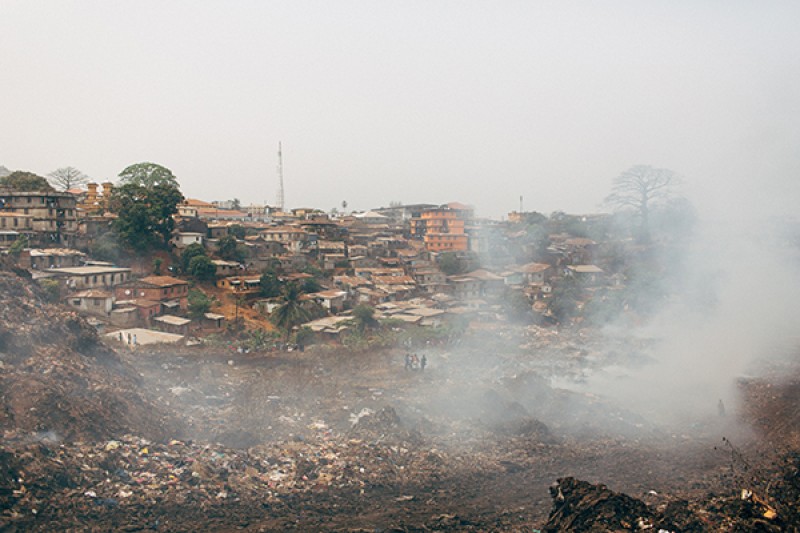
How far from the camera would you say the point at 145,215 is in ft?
84.4

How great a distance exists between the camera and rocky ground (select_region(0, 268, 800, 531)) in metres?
7.22

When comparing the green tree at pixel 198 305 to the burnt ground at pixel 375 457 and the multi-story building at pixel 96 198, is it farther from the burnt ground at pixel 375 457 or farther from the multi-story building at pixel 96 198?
the multi-story building at pixel 96 198

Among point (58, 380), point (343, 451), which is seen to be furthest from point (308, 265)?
point (343, 451)

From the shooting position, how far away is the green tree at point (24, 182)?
28761mm

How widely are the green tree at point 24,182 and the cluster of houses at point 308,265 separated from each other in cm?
197

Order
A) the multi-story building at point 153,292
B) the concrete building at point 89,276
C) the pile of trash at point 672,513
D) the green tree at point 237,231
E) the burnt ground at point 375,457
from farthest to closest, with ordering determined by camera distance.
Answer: the green tree at point 237,231
the multi-story building at point 153,292
the concrete building at point 89,276
the burnt ground at point 375,457
the pile of trash at point 672,513

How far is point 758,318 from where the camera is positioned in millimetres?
21906

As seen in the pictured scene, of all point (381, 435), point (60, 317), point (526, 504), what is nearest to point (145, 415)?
point (60, 317)

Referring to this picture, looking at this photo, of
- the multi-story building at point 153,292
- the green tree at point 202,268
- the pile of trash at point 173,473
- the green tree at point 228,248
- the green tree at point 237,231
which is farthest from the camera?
the green tree at point 237,231

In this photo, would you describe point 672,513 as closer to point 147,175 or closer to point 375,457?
point 375,457

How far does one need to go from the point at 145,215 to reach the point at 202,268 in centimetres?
382

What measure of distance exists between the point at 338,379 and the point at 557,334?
35.5 feet

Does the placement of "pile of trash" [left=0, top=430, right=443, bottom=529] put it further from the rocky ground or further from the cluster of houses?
the cluster of houses

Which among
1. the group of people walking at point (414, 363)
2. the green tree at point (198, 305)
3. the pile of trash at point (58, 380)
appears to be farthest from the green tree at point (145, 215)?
the group of people walking at point (414, 363)
